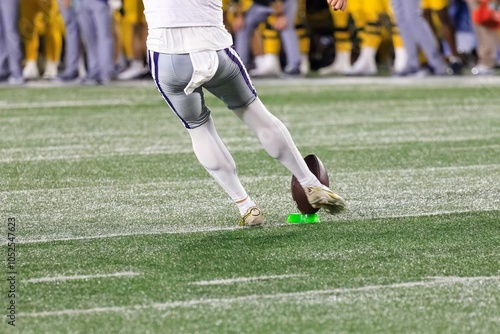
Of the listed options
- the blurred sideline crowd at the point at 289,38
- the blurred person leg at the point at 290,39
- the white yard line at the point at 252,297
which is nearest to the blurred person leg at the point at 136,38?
the blurred sideline crowd at the point at 289,38

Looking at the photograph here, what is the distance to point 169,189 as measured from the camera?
7.41 meters

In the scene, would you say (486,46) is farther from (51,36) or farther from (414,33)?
(51,36)

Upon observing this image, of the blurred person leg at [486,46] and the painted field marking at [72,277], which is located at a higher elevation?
the painted field marking at [72,277]

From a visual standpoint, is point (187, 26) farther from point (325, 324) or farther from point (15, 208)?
point (325, 324)

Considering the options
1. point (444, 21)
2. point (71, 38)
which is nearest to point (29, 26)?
point (71, 38)

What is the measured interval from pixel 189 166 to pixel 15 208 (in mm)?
1781

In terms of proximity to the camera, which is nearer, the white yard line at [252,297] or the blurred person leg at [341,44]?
the white yard line at [252,297]

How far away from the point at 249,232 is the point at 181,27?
994 millimetres

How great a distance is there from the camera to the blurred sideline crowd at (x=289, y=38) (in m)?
15.4

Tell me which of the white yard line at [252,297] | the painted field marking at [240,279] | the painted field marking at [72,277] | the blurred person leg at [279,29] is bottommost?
the blurred person leg at [279,29]

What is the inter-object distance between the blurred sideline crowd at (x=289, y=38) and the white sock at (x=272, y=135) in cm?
907

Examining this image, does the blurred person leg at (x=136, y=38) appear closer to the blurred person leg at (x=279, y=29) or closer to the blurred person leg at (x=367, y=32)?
the blurred person leg at (x=279, y=29)

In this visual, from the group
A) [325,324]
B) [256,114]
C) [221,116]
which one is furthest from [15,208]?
[221,116]

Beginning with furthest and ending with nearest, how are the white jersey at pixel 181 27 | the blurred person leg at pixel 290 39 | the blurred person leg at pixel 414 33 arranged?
the blurred person leg at pixel 290 39, the blurred person leg at pixel 414 33, the white jersey at pixel 181 27
